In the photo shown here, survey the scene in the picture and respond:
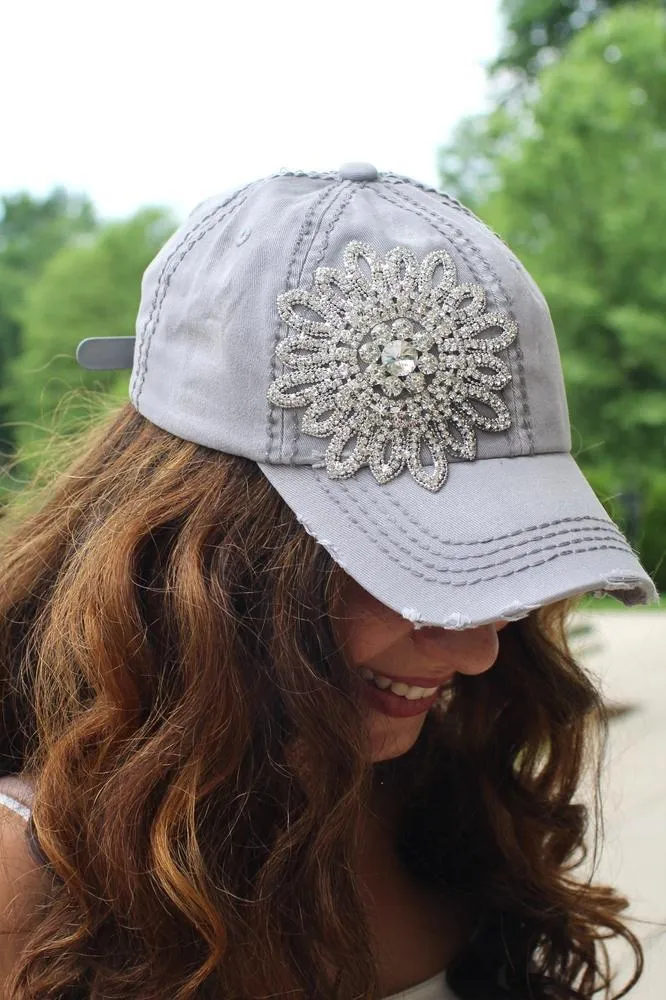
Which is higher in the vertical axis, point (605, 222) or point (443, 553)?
point (605, 222)

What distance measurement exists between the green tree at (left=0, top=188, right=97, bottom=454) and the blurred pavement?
1035 inches

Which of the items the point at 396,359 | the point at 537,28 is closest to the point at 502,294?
the point at 396,359

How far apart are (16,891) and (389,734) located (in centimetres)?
52

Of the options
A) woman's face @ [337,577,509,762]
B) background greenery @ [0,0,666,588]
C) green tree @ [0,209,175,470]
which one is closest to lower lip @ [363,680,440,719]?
woman's face @ [337,577,509,762]

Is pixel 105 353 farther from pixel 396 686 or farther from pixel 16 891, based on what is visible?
pixel 16 891

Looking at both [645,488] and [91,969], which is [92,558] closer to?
[91,969]

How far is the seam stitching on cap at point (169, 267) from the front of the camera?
4.36 ft

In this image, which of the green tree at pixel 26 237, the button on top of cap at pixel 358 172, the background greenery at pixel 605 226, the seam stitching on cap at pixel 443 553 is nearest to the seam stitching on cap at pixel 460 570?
the seam stitching on cap at pixel 443 553

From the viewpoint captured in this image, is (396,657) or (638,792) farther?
(638,792)

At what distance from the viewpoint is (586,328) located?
48.1ft

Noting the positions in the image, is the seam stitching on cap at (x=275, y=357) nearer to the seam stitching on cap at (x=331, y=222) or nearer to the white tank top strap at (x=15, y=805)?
the seam stitching on cap at (x=331, y=222)

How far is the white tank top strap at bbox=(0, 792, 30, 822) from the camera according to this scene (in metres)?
1.25

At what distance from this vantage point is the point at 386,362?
1.19 meters

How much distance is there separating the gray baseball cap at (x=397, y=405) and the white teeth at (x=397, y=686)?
0.97 ft
